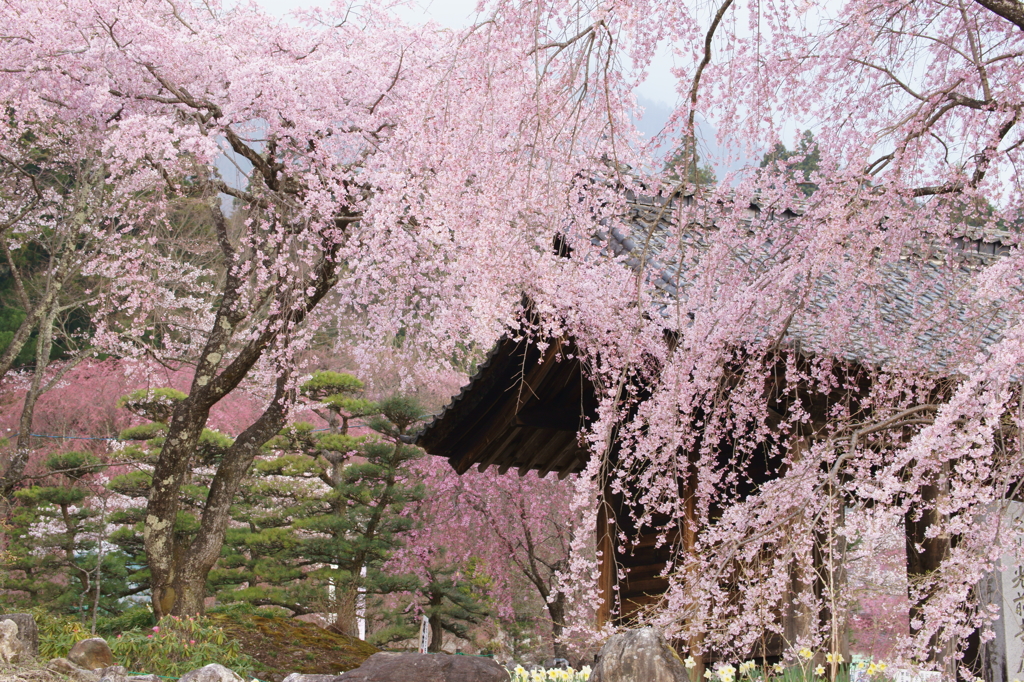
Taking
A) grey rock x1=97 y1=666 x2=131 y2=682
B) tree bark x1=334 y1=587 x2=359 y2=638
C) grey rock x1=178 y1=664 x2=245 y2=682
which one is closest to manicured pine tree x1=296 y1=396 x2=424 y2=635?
tree bark x1=334 y1=587 x2=359 y2=638

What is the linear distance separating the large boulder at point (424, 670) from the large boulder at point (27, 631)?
4.52m

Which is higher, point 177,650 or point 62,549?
point 62,549

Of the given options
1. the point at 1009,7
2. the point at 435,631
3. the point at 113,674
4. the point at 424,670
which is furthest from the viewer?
the point at 435,631

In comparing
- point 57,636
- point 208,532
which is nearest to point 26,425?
point 208,532

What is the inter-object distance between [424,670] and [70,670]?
4.67m

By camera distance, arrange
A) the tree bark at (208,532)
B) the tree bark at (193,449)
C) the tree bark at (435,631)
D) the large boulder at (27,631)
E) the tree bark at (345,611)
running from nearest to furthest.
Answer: the large boulder at (27,631) < the tree bark at (193,449) < the tree bark at (208,532) < the tree bark at (345,611) < the tree bark at (435,631)

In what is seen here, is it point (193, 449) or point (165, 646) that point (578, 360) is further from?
point (193, 449)

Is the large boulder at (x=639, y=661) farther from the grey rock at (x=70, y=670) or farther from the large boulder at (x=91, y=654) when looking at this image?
the large boulder at (x=91, y=654)

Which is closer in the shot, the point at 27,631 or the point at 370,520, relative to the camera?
the point at 27,631

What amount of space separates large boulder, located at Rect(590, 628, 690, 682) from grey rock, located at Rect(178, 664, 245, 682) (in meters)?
4.87

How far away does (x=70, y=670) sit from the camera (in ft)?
24.6

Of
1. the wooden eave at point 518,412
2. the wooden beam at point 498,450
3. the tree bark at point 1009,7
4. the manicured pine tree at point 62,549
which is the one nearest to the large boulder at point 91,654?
the manicured pine tree at point 62,549

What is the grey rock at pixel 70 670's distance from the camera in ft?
24.2

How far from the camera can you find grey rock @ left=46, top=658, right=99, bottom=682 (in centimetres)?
739
